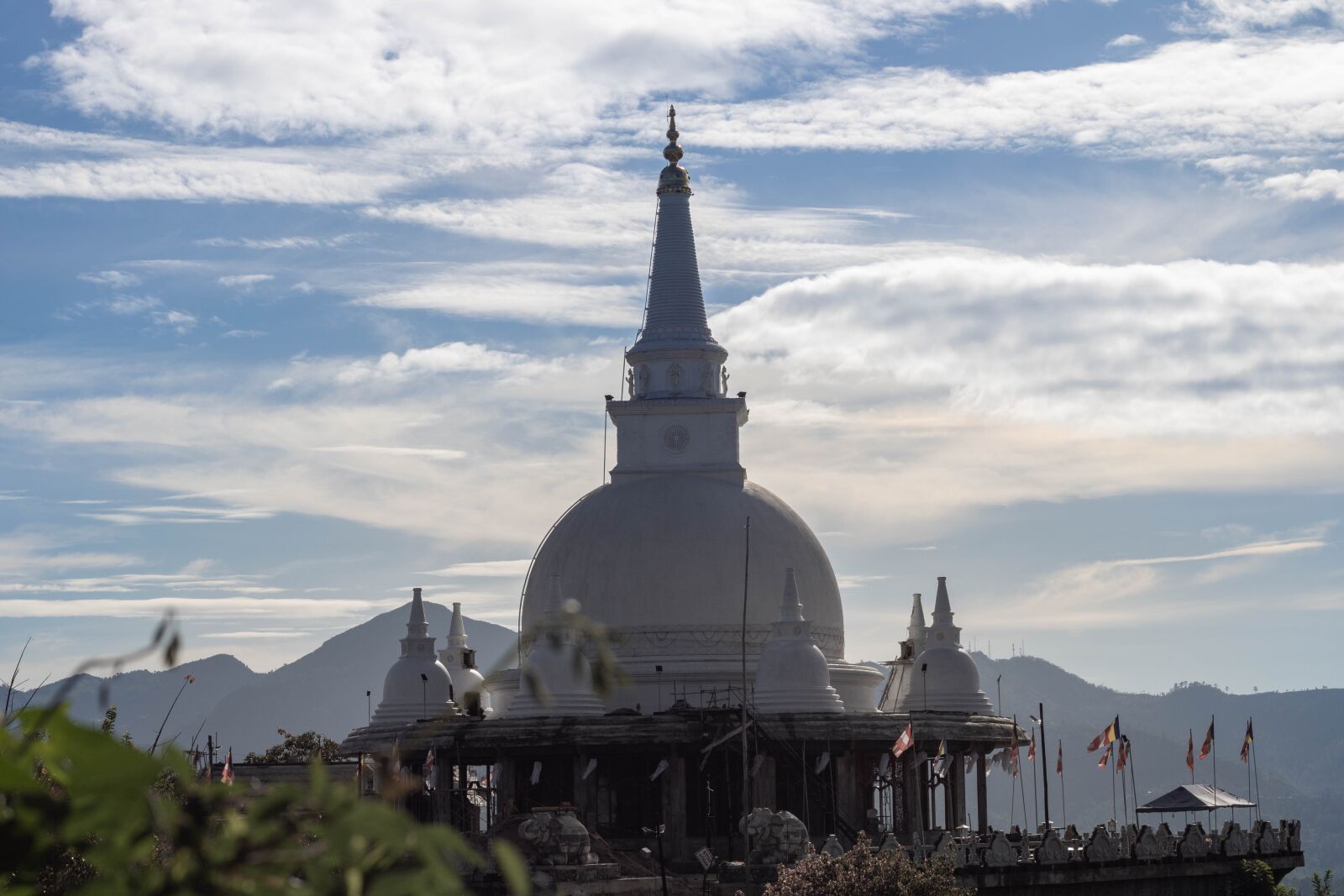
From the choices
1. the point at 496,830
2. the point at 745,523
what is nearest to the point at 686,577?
the point at 745,523

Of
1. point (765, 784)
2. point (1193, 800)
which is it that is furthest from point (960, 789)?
point (765, 784)

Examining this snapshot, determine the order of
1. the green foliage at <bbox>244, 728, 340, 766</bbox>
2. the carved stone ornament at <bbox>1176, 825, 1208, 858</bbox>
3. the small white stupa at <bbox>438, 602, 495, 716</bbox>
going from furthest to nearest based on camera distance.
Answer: the green foliage at <bbox>244, 728, 340, 766</bbox> < the small white stupa at <bbox>438, 602, 495, 716</bbox> < the carved stone ornament at <bbox>1176, 825, 1208, 858</bbox>

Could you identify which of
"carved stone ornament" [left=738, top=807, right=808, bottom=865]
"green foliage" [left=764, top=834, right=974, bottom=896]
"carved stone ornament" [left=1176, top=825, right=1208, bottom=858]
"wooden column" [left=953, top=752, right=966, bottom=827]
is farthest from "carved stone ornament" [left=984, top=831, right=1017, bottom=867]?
"wooden column" [left=953, top=752, right=966, bottom=827]

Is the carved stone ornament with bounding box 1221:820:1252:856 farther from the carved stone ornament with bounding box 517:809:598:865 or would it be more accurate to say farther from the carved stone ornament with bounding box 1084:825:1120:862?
the carved stone ornament with bounding box 517:809:598:865

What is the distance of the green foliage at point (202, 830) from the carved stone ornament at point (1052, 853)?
180 feet

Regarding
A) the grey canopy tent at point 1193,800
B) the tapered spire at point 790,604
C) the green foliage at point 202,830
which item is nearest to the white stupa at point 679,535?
the tapered spire at point 790,604

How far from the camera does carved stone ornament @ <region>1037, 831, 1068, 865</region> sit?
57500 mm

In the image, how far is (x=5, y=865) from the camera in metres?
5.08

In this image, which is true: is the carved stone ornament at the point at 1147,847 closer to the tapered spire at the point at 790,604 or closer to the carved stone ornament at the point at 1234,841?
the carved stone ornament at the point at 1234,841

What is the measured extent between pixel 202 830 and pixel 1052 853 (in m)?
55.4

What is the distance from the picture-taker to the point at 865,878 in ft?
145

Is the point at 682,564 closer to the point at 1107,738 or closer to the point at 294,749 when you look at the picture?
the point at 1107,738

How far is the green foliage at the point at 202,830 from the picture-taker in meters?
4.61

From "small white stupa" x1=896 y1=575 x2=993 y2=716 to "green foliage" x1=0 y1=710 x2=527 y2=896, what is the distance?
73.8 metres
